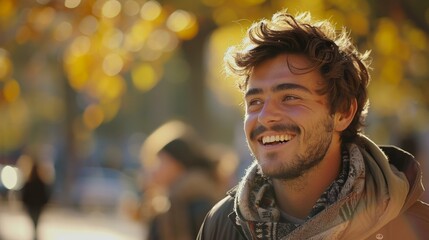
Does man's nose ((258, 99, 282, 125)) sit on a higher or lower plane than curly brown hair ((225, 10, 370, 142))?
lower

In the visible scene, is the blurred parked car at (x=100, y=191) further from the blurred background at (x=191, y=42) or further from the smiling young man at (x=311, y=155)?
the smiling young man at (x=311, y=155)

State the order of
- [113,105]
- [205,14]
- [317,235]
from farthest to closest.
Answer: [113,105], [205,14], [317,235]

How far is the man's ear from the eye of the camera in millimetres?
3977

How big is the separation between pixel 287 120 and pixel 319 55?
29 cm

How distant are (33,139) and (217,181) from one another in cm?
4269

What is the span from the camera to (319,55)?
3.90 m

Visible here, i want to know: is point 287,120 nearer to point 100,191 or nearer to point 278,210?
point 278,210

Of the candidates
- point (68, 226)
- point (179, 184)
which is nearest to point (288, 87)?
point (179, 184)

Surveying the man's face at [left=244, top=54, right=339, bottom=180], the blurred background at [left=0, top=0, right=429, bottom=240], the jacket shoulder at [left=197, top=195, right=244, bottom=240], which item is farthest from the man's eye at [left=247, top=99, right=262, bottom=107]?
the blurred background at [left=0, top=0, right=429, bottom=240]

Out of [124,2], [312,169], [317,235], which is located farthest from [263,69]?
[124,2]

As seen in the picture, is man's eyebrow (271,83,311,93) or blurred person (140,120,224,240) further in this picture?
blurred person (140,120,224,240)

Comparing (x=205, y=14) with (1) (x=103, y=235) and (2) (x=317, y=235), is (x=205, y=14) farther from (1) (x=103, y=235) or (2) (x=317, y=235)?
(1) (x=103, y=235)

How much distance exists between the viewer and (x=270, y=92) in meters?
3.87

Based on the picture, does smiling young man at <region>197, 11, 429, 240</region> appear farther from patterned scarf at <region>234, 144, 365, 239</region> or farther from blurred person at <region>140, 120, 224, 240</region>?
blurred person at <region>140, 120, 224, 240</region>
